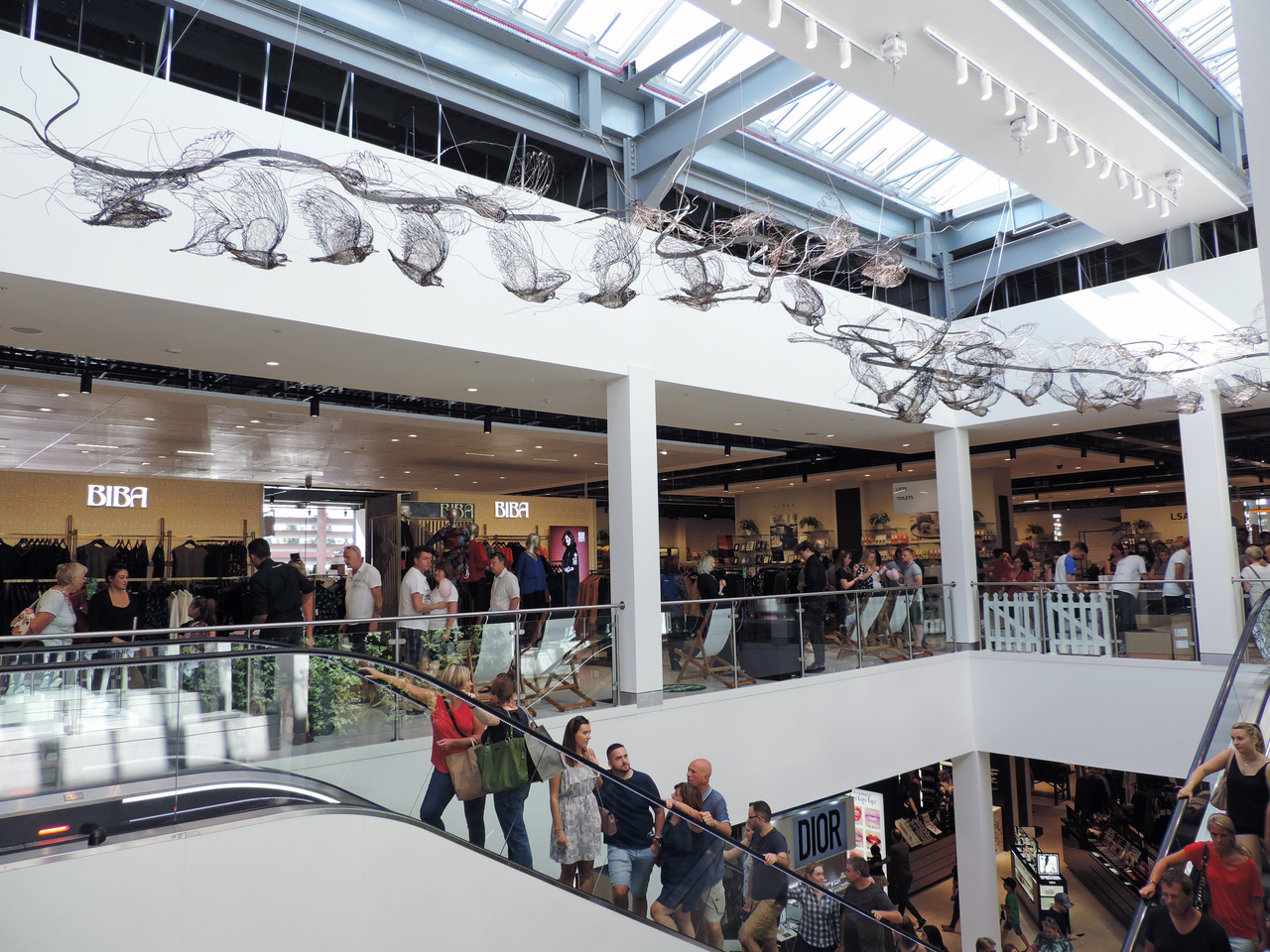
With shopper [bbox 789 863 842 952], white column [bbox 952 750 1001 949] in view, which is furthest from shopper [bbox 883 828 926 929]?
shopper [bbox 789 863 842 952]

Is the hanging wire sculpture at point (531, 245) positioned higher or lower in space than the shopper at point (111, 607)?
higher

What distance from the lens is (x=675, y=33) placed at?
8.20 metres

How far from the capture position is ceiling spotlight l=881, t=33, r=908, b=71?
6264 mm

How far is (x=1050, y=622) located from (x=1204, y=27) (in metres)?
7.37

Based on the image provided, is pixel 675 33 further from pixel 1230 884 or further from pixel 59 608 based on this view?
pixel 1230 884

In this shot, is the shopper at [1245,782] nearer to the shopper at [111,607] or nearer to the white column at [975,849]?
the white column at [975,849]

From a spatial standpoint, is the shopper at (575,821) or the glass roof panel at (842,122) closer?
the shopper at (575,821)

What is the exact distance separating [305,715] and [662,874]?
2.40 meters

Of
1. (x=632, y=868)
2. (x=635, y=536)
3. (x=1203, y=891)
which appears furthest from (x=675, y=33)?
(x=1203, y=891)

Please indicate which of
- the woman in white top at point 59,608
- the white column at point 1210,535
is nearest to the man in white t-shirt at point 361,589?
the woman in white top at point 59,608

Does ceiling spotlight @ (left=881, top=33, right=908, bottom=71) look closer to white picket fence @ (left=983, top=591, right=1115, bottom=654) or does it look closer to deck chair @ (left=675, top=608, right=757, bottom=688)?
deck chair @ (left=675, top=608, right=757, bottom=688)

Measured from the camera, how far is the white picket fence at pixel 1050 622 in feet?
37.4

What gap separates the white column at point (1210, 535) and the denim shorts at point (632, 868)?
834 cm

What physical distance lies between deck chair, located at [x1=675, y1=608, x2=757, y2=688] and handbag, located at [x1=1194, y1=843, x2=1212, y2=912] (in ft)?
15.4
